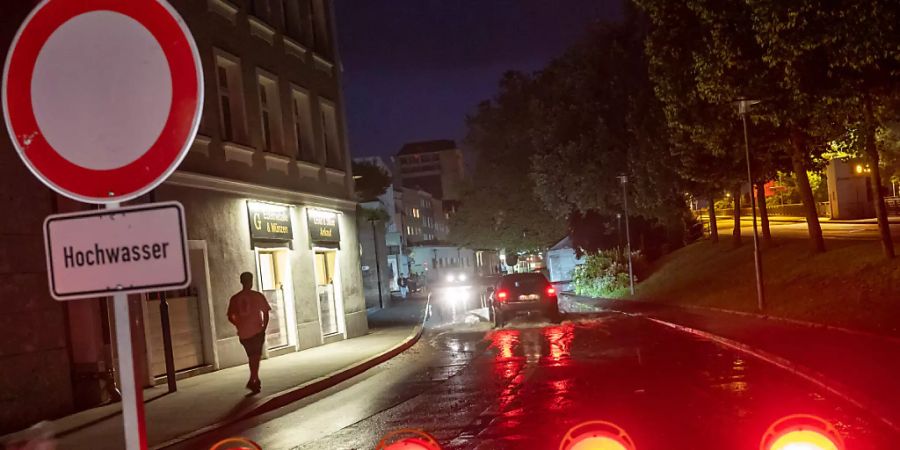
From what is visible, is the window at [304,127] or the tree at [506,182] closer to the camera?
the window at [304,127]

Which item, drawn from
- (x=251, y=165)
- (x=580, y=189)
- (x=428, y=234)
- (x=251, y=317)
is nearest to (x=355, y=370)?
(x=251, y=317)

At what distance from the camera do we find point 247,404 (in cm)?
1170

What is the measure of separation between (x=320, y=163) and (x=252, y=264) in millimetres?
5215

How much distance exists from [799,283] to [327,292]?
43.8 feet

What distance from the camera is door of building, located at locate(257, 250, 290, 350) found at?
18730 millimetres

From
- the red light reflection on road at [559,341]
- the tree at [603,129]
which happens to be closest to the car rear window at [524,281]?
the red light reflection on road at [559,341]

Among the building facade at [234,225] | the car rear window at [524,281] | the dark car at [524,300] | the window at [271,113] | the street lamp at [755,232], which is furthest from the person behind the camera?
the car rear window at [524,281]

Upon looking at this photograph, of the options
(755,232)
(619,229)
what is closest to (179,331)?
(755,232)

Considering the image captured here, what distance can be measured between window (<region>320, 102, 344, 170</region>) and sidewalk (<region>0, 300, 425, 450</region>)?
20.3ft

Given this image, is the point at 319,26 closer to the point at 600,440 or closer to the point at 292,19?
the point at 292,19

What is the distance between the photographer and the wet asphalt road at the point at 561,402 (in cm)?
823

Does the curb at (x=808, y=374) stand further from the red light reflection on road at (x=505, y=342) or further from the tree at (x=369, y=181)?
the tree at (x=369, y=181)

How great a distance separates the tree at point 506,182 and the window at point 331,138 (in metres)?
34.8

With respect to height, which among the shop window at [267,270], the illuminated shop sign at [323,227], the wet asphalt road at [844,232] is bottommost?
the wet asphalt road at [844,232]
